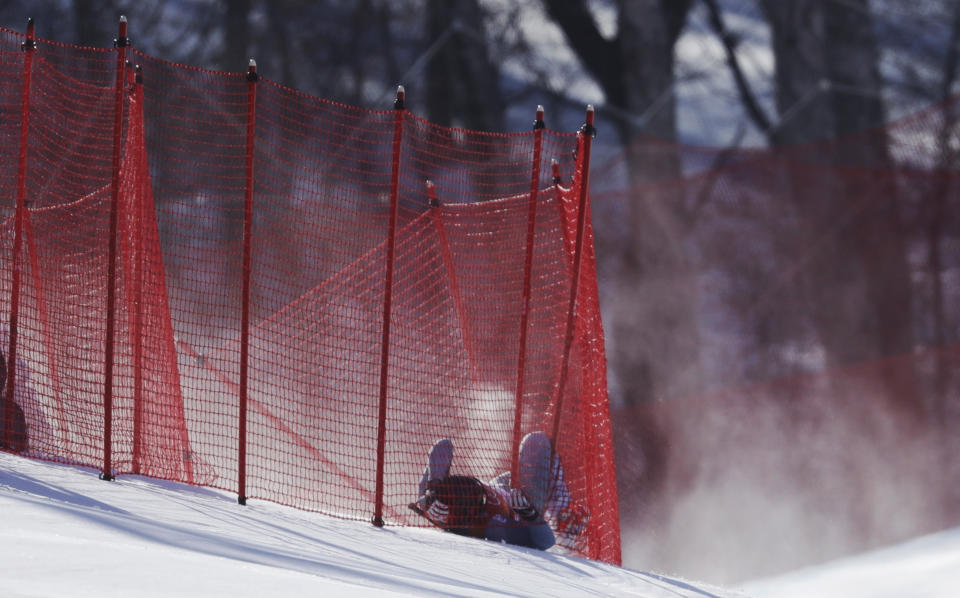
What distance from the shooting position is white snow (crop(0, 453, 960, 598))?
2.81 metres

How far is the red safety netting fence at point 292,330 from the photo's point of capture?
488 centimetres

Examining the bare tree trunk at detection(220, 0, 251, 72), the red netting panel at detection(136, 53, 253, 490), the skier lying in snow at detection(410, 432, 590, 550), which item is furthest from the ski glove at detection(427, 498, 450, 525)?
the bare tree trunk at detection(220, 0, 251, 72)

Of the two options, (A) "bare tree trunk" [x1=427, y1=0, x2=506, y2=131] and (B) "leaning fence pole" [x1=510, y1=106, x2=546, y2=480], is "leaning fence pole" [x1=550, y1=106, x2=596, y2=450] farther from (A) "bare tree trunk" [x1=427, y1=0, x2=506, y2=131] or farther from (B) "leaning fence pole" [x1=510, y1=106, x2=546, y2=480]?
(A) "bare tree trunk" [x1=427, y1=0, x2=506, y2=131]

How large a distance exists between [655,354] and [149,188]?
5422mm

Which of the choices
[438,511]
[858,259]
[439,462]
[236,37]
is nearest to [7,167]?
[439,462]

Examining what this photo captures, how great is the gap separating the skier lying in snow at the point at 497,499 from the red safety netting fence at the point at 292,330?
0.38 ft

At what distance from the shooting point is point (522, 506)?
5156mm

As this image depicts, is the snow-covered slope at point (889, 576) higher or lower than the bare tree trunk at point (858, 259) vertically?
lower

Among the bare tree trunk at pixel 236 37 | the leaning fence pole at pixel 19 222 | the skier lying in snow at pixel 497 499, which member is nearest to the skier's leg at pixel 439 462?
the skier lying in snow at pixel 497 499

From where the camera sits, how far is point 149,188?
16.8 ft

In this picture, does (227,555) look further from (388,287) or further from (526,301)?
(526,301)

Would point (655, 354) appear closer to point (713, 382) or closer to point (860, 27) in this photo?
point (713, 382)

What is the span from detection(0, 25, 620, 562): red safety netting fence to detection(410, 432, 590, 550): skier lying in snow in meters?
0.12

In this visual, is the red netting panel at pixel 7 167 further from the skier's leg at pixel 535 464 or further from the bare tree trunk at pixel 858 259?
the bare tree trunk at pixel 858 259
